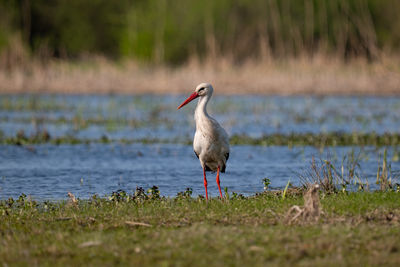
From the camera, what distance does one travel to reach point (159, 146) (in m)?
14.7

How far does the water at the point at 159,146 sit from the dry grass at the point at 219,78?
447mm

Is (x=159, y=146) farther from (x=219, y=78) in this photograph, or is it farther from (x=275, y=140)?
(x=219, y=78)

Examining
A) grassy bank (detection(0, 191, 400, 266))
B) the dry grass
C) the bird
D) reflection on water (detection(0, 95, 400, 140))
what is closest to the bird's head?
the bird

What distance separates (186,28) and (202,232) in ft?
114

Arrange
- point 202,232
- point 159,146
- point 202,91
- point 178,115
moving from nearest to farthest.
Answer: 1. point 202,232
2. point 202,91
3. point 159,146
4. point 178,115

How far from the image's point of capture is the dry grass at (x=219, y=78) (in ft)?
83.3

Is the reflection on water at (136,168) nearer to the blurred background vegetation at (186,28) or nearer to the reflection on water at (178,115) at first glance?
the reflection on water at (178,115)

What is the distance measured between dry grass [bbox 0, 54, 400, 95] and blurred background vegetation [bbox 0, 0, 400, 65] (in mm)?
710

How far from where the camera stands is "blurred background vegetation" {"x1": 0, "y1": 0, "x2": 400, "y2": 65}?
34.2 metres

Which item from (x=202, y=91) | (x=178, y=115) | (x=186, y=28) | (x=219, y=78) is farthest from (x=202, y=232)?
(x=186, y=28)

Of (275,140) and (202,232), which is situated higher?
(275,140)

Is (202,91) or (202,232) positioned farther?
(202,91)

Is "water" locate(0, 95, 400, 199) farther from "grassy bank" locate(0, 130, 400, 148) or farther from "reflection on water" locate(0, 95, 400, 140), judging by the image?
"grassy bank" locate(0, 130, 400, 148)

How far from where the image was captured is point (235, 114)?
21.0 meters
